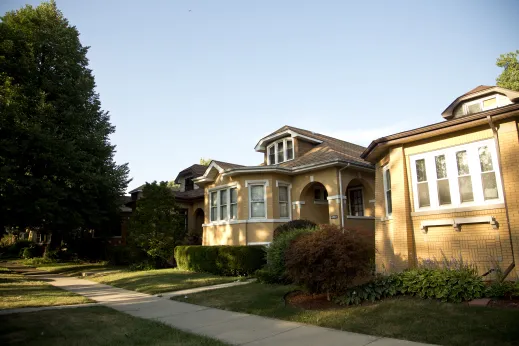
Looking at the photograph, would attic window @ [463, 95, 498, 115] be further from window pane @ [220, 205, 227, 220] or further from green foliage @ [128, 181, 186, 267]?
green foliage @ [128, 181, 186, 267]

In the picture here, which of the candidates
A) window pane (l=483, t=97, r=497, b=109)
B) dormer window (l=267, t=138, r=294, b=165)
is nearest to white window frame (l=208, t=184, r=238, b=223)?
dormer window (l=267, t=138, r=294, b=165)

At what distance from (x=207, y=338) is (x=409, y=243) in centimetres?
745

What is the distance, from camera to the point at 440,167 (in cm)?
1102

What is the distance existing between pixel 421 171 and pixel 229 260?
8530 mm

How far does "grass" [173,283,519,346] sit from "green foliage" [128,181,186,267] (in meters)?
11.7

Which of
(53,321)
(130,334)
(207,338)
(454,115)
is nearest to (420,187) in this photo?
(454,115)

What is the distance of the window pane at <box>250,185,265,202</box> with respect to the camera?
18375 millimetres

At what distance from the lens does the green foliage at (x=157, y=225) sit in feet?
65.6

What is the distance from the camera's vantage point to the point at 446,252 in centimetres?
1037

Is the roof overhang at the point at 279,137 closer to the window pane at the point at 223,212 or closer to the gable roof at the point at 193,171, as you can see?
the window pane at the point at 223,212

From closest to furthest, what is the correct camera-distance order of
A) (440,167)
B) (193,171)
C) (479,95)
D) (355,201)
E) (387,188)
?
(440,167)
(387,188)
(479,95)
(355,201)
(193,171)

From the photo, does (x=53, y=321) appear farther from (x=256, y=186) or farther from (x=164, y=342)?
(x=256, y=186)

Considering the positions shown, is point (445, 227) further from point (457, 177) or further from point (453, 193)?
point (457, 177)

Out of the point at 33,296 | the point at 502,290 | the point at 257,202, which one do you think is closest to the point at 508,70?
the point at 257,202
